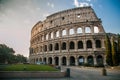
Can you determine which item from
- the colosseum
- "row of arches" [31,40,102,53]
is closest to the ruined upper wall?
the colosseum

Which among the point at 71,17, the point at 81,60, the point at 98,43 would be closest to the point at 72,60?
the point at 81,60

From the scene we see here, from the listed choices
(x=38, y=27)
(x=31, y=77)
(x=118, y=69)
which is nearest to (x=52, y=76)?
(x=31, y=77)

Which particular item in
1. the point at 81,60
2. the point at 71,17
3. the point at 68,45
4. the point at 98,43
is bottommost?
the point at 81,60

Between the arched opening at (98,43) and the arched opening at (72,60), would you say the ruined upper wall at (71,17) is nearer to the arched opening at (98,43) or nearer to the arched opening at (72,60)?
the arched opening at (98,43)

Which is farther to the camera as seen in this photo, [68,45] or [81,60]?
[68,45]

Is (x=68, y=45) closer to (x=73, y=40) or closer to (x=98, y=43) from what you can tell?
(x=73, y=40)

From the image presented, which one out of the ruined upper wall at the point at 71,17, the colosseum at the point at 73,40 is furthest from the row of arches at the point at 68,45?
the ruined upper wall at the point at 71,17

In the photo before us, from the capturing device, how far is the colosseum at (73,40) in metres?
26.3

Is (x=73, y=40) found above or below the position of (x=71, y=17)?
below

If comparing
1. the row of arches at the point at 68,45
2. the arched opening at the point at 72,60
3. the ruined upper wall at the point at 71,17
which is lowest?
the arched opening at the point at 72,60

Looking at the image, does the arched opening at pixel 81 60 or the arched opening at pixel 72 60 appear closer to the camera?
the arched opening at pixel 81 60

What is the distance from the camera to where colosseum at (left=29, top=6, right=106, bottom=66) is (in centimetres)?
2630

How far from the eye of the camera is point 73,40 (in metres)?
27.7

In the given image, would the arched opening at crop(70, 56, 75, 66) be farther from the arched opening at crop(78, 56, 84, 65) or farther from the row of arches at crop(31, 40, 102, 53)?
→ the row of arches at crop(31, 40, 102, 53)
